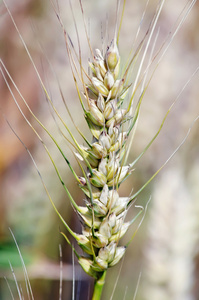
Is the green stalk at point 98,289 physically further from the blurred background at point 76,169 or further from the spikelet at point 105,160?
the blurred background at point 76,169

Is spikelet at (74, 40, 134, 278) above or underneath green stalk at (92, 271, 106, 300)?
above

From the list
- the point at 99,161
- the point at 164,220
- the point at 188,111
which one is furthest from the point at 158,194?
the point at 99,161

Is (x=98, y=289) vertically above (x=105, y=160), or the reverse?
(x=105, y=160)

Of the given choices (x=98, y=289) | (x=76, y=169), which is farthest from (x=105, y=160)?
(x=76, y=169)

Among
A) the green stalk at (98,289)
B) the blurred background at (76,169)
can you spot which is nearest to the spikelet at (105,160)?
the green stalk at (98,289)

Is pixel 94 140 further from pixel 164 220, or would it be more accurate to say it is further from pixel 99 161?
pixel 164 220

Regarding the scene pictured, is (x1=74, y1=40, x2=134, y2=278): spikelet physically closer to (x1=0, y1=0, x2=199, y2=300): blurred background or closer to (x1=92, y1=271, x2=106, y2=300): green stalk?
(x1=92, y1=271, x2=106, y2=300): green stalk

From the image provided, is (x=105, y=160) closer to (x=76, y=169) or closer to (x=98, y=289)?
(x=98, y=289)

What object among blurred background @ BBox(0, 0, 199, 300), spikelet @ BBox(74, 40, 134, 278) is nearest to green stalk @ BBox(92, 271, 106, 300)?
spikelet @ BBox(74, 40, 134, 278)
